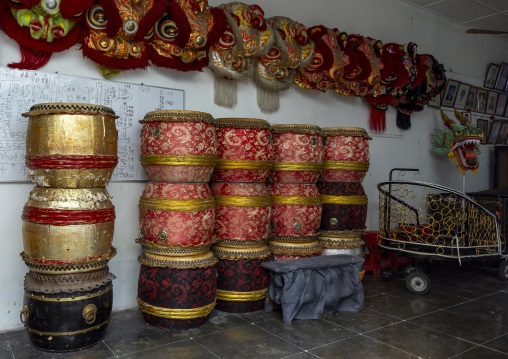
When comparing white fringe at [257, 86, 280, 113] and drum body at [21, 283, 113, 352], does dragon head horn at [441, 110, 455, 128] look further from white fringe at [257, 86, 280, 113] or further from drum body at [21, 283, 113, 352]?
drum body at [21, 283, 113, 352]

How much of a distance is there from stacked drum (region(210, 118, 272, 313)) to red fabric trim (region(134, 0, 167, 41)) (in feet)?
2.61

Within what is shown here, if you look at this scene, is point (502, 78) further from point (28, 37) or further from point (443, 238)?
point (28, 37)

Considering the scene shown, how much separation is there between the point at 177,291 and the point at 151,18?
1.83 meters

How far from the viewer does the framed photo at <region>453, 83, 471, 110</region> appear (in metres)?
6.03

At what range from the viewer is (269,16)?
3936 mm

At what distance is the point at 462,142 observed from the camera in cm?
508

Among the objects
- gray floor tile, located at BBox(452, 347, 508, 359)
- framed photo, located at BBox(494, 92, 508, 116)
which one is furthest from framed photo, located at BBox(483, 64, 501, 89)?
gray floor tile, located at BBox(452, 347, 508, 359)

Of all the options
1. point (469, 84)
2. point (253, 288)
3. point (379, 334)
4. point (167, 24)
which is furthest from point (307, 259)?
point (469, 84)

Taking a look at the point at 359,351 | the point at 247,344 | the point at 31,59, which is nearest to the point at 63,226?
the point at 31,59

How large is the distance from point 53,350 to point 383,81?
389 cm

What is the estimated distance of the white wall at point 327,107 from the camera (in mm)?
2789

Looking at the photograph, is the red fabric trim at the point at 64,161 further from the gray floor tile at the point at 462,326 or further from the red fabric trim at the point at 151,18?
the gray floor tile at the point at 462,326

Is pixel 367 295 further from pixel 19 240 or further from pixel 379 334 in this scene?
pixel 19 240

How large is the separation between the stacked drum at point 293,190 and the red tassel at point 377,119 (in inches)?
63.3
